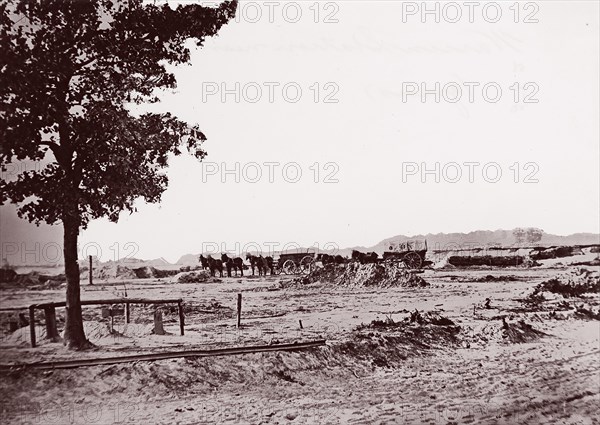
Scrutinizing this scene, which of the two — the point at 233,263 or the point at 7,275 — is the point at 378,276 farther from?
the point at 7,275

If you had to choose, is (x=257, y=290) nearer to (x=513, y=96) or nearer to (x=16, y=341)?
(x=16, y=341)

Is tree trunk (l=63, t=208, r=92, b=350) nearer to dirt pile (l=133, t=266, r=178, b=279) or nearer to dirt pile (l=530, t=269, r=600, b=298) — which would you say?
dirt pile (l=133, t=266, r=178, b=279)

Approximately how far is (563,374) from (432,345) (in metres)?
0.88

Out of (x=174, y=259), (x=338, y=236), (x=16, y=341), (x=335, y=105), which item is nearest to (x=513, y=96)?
(x=335, y=105)

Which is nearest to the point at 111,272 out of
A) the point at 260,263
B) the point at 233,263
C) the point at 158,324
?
the point at 158,324

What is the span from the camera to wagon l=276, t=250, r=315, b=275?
113 inches

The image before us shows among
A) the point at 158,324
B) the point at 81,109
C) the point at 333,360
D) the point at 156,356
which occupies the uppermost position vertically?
the point at 81,109

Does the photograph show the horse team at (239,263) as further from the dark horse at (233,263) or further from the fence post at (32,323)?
the fence post at (32,323)

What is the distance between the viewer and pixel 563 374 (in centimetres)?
337

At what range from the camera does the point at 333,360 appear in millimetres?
2867

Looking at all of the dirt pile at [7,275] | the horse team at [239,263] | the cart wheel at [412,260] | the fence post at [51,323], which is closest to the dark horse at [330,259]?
the horse team at [239,263]

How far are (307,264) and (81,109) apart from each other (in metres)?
1.29

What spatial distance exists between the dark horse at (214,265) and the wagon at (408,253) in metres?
0.97

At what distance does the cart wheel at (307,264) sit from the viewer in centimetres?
290
